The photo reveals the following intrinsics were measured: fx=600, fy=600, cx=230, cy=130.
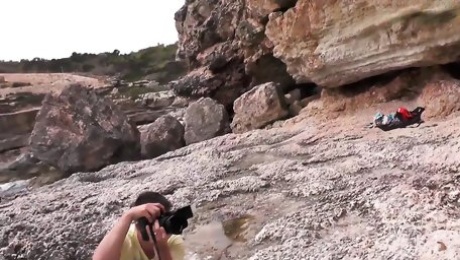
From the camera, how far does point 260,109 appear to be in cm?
1299

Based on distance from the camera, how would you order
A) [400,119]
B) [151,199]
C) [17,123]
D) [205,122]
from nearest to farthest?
[151,199] → [400,119] → [205,122] → [17,123]

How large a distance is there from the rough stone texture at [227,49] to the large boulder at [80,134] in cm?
329

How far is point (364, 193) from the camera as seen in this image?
6.90 m

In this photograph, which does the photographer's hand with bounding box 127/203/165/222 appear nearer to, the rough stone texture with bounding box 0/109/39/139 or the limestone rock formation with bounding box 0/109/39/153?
the limestone rock formation with bounding box 0/109/39/153

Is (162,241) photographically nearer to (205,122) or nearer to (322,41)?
(322,41)

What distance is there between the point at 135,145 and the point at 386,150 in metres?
8.76

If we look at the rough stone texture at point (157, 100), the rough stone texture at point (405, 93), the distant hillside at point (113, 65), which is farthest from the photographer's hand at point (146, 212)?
the distant hillside at point (113, 65)

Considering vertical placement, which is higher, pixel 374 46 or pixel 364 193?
pixel 374 46

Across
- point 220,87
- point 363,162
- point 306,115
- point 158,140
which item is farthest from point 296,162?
point 220,87

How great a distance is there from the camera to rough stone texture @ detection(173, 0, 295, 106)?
15.1 m

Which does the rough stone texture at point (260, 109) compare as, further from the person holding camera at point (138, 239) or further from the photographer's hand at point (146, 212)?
the photographer's hand at point (146, 212)

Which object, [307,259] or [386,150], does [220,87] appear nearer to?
[386,150]

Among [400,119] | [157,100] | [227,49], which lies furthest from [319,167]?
[157,100]

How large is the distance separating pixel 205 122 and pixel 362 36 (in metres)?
6.04
